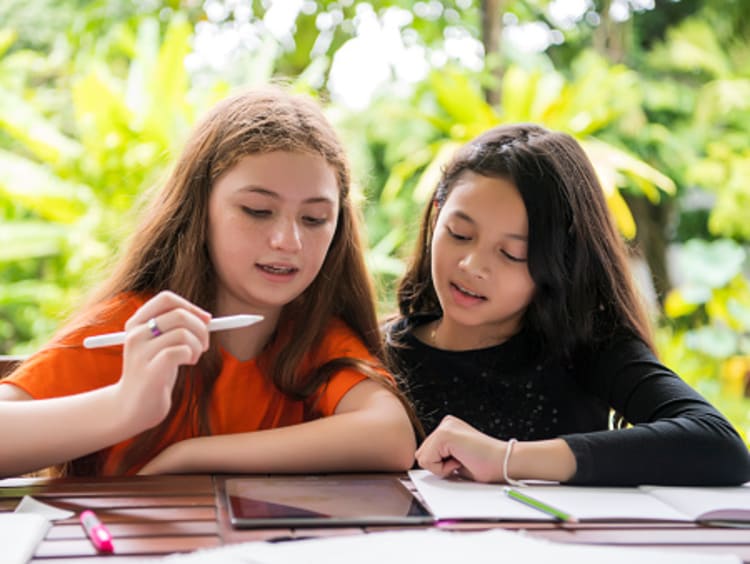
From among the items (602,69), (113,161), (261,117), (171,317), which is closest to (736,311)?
(602,69)

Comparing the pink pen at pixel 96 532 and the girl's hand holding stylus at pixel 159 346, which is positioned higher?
the girl's hand holding stylus at pixel 159 346

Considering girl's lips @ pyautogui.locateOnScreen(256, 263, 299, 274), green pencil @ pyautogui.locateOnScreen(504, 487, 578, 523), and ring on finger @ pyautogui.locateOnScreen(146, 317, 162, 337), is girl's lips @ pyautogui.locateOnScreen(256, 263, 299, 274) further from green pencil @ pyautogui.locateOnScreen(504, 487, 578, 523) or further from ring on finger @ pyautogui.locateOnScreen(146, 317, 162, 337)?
green pencil @ pyautogui.locateOnScreen(504, 487, 578, 523)

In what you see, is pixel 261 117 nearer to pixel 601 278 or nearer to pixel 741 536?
pixel 601 278

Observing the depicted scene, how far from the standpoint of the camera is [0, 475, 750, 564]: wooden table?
2.79 ft

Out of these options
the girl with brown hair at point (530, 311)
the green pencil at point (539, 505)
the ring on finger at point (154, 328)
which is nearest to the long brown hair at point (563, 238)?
the girl with brown hair at point (530, 311)

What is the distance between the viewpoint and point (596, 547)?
0.87 metres

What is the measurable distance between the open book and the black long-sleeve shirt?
0.12 feet

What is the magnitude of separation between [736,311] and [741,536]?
13.6 ft

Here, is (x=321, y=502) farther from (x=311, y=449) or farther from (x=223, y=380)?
(x=223, y=380)

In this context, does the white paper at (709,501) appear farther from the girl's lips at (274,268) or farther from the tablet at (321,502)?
the girl's lips at (274,268)

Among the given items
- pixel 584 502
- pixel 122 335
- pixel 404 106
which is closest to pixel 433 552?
pixel 584 502

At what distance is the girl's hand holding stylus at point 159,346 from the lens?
0.98m

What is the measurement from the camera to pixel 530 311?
161cm

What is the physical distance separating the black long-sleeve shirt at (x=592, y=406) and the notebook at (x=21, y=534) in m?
0.68
